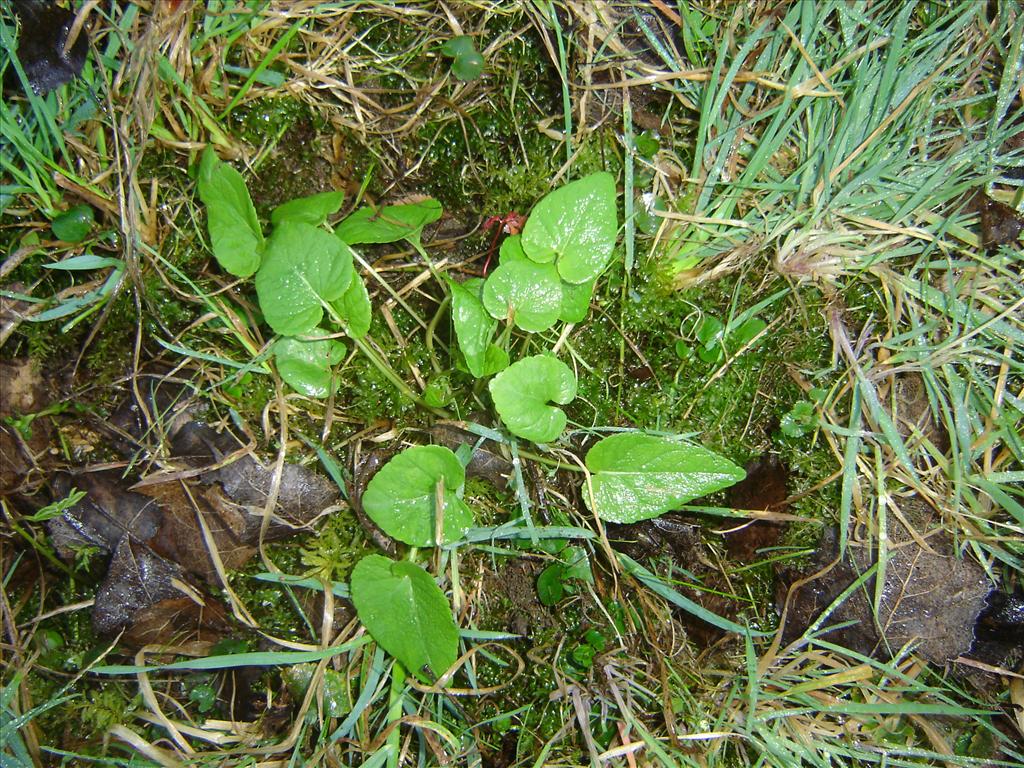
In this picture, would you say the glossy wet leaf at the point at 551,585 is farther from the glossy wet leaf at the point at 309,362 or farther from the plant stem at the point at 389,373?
the glossy wet leaf at the point at 309,362

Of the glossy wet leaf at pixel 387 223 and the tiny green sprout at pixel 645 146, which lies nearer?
the glossy wet leaf at pixel 387 223

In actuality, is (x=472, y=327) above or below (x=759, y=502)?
above

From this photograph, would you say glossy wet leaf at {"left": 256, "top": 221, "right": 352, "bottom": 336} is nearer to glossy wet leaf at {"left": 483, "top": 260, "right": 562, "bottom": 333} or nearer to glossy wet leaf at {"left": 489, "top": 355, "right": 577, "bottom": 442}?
glossy wet leaf at {"left": 483, "top": 260, "right": 562, "bottom": 333}

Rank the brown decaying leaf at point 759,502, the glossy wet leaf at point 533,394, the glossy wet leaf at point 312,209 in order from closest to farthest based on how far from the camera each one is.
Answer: the glossy wet leaf at point 533,394 < the glossy wet leaf at point 312,209 < the brown decaying leaf at point 759,502

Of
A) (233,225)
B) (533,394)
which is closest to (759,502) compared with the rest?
(533,394)

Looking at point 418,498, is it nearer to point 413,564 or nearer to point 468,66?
point 413,564

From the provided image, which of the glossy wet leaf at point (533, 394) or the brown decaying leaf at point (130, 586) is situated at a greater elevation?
the glossy wet leaf at point (533, 394)

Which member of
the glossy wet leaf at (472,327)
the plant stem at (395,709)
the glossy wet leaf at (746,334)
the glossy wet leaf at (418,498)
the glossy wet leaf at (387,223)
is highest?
the glossy wet leaf at (387,223)

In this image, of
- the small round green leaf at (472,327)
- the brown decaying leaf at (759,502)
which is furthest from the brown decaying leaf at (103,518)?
the brown decaying leaf at (759,502)
